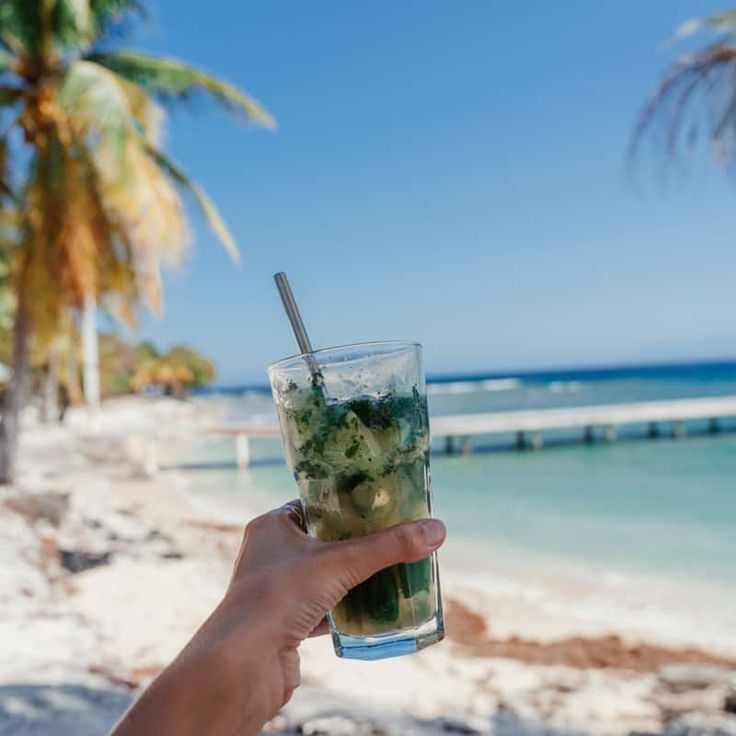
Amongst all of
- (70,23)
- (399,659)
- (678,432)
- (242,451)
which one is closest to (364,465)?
(399,659)

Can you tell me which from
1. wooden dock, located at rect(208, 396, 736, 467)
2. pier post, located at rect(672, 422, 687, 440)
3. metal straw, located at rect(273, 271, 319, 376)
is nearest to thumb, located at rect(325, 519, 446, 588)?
metal straw, located at rect(273, 271, 319, 376)

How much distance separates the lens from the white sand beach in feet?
10.1

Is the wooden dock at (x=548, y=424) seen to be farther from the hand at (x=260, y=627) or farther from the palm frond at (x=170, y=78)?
the hand at (x=260, y=627)

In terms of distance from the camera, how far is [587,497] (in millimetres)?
12969

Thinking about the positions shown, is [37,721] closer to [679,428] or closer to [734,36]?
[734,36]

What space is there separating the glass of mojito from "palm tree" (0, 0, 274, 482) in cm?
727

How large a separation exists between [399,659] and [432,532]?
13.4 feet

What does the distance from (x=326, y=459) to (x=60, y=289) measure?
749 centimetres

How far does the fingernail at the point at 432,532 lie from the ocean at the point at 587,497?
756 cm

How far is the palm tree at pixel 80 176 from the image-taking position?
780 cm

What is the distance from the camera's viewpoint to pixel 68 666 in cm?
330

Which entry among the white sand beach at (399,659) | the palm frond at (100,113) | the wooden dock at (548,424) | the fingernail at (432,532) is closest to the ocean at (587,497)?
the wooden dock at (548,424)

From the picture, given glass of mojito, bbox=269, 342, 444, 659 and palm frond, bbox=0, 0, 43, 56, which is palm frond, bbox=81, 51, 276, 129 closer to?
palm frond, bbox=0, 0, 43, 56

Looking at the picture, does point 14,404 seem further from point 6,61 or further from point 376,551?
point 376,551
